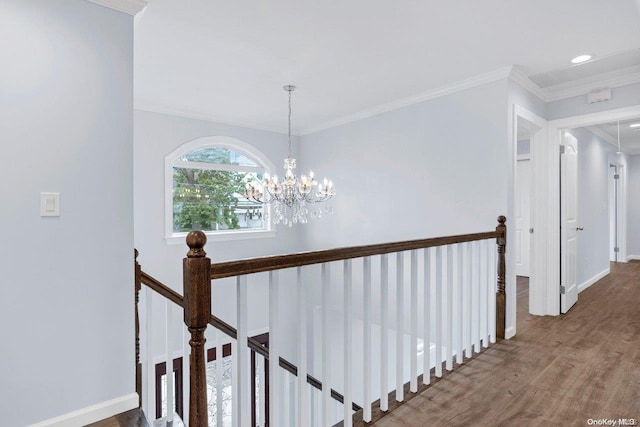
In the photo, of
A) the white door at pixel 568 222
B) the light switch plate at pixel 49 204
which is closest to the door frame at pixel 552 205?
the white door at pixel 568 222

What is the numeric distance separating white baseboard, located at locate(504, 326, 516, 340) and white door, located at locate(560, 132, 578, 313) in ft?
3.49

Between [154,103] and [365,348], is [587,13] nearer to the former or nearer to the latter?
[365,348]

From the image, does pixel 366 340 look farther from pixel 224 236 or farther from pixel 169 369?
pixel 224 236

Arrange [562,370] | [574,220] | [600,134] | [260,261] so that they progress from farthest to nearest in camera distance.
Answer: [600,134]
[574,220]
[562,370]
[260,261]

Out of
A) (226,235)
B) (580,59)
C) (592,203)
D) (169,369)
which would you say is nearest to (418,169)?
(580,59)

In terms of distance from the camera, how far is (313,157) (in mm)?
5480

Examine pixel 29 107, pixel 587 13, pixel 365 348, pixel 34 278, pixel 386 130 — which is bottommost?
pixel 365 348

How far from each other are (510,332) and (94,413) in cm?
312

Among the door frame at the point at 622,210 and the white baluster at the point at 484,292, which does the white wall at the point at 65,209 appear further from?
the door frame at the point at 622,210

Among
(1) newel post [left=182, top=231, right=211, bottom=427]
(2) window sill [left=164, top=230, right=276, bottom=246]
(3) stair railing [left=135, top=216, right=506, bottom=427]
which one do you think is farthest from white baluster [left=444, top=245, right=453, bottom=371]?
(2) window sill [left=164, top=230, right=276, bottom=246]

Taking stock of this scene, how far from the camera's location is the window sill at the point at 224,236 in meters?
4.45

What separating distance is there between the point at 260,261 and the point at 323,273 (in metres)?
0.36

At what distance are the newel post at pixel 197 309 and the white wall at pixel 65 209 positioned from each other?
3.56ft

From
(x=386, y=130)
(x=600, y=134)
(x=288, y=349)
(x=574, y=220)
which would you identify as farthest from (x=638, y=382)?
(x=600, y=134)
